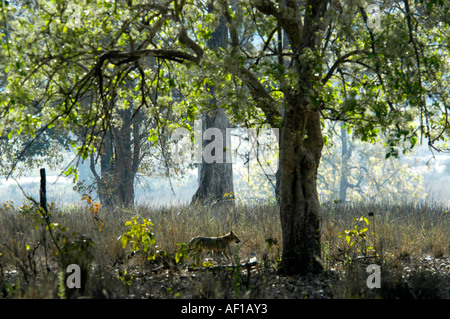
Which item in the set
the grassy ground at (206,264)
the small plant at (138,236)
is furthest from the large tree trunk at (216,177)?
the small plant at (138,236)

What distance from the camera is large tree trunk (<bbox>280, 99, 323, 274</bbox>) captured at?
584cm

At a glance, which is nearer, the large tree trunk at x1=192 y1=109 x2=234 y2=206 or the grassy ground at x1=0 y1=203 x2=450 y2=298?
the grassy ground at x1=0 y1=203 x2=450 y2=298

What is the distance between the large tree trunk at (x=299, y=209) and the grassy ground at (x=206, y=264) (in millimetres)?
202

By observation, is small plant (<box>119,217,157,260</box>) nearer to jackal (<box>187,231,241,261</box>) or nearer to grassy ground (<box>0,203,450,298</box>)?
grassy ground (<box>0,203,450,298</box>)

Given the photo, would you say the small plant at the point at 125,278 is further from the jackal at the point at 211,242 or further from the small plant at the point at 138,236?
the jackal at the point at 211,242

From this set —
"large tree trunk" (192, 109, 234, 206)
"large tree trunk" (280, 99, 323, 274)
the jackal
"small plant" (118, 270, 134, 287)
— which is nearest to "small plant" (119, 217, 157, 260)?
"small plant" (118, 270, 134, 287)

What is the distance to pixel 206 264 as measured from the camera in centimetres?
553

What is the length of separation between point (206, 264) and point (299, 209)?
55.2 inches

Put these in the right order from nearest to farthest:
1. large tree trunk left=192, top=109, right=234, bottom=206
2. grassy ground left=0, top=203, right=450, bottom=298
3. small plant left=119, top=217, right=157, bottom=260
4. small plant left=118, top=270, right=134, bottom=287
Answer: grassy ground left=0, top=203, right=450, bottom=298
small plant left=118, top=270, right=134, bottom=287
small plant left=119, top=217, right=157, bottom=260
large tree trunk left=192, top=109, right=234, bottom=206

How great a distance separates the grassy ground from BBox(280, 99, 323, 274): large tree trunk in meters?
0.20

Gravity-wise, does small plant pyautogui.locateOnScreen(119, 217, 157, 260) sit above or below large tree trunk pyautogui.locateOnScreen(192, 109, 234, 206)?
below

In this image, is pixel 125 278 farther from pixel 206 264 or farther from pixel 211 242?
pixel 211 242
